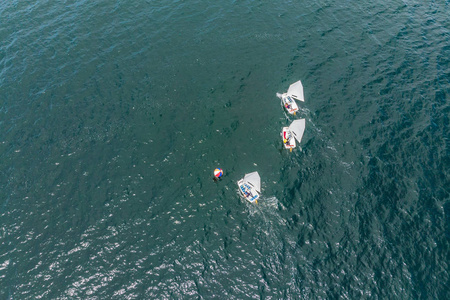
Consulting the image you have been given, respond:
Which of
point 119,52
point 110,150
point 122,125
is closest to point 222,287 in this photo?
point 110,150

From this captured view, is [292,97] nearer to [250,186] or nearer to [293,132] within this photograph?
[293,132]

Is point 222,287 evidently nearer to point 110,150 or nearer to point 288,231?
point 288,231

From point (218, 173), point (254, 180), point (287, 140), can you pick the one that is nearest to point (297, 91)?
point (287, 140)

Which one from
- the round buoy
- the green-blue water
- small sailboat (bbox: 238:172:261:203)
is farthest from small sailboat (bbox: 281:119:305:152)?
the round buoy

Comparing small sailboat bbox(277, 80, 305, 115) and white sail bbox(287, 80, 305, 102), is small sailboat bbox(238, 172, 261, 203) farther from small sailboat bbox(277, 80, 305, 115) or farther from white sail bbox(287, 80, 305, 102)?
white sail bbox(287, 80, 305, 102)

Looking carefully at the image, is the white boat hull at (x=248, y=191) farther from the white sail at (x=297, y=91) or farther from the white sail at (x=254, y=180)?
the white sail at (x=297, y=91)
